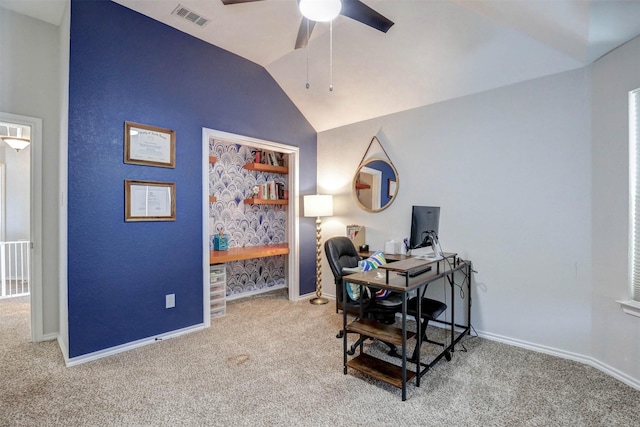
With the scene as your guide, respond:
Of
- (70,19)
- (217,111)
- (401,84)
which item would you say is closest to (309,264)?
(217,111)

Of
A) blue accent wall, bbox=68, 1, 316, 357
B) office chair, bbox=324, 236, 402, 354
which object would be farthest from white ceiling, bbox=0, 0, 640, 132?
office chair, bbox=324, 236, 402, 354

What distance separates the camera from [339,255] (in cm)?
330

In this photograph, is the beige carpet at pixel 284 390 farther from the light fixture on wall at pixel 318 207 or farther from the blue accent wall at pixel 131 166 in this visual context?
the light fixture on wall at pixel 318 207

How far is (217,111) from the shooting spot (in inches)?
133

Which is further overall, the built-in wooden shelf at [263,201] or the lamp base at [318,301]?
the built-in wooden shelf at [263,201]

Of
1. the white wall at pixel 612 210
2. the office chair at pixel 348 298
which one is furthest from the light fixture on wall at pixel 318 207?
the white wall at pixel 612 210

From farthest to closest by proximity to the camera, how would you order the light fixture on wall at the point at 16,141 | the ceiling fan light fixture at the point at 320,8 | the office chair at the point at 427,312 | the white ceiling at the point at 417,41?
the light fixture on wall at the point at 16,141 < the office chair at the point at 427,312 < the white ceiling at the point at 417,41 < the ceiling fan light fixture at the point at 320,8

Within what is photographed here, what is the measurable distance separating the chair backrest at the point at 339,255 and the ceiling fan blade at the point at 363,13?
199 centimetres

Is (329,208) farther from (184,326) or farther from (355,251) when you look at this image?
(184,326)

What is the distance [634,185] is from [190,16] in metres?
3.88

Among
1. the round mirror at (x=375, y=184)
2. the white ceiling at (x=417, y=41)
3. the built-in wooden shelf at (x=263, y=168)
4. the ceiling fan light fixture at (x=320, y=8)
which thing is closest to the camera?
the ceiling fan light fixture at (x=320, y=8)

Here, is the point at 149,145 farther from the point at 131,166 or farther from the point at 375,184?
the point at 375,184

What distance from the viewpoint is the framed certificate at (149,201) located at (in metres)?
2.75

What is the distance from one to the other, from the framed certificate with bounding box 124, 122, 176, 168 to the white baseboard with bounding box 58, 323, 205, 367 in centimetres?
165
